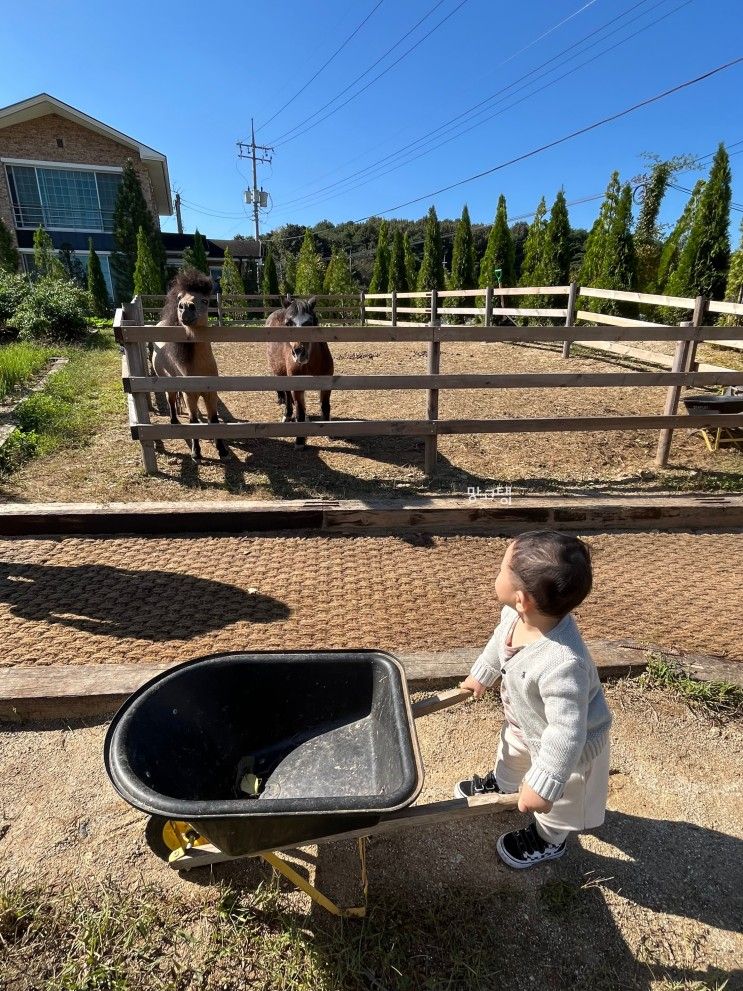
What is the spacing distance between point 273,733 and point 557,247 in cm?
1922

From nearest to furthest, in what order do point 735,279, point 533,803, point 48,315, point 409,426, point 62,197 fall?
point 533,803 → point 409,426 → point 48,315 → point 735,279 → point 62,197

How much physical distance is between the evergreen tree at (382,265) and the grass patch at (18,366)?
18191mm

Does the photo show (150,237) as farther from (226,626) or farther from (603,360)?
(226,626)

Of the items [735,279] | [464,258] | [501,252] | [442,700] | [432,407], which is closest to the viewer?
[442,700]

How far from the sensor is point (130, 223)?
25000 millimetres

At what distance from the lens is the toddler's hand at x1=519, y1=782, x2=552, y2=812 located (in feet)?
4.81

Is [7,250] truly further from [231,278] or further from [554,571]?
[554,571]

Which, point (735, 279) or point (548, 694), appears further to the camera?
point (735, 279)

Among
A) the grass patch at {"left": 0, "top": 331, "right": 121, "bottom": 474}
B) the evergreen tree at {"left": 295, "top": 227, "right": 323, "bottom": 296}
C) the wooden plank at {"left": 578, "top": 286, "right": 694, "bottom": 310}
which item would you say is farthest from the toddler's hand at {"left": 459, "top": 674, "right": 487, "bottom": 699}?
the evergreen tree at {"left": 295, "top": 227, "right": 323, "bottom": 296}

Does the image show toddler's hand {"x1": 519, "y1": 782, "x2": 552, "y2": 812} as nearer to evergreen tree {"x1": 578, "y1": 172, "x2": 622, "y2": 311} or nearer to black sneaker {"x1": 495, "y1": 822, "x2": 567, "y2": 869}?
black sneaker {"x1": 495, "y1": 822, "x2": 567, "y2": 869}

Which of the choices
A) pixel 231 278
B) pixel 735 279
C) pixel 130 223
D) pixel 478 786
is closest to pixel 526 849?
pixel 478 786

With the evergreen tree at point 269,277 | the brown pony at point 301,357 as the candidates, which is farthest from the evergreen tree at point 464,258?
the brown pony at point 301,357

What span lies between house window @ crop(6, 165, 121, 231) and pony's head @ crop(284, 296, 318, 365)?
1049 inches

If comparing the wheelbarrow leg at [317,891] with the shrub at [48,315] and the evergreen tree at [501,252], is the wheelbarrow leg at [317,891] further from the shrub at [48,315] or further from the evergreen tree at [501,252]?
the evergreen tree at [501,252]
